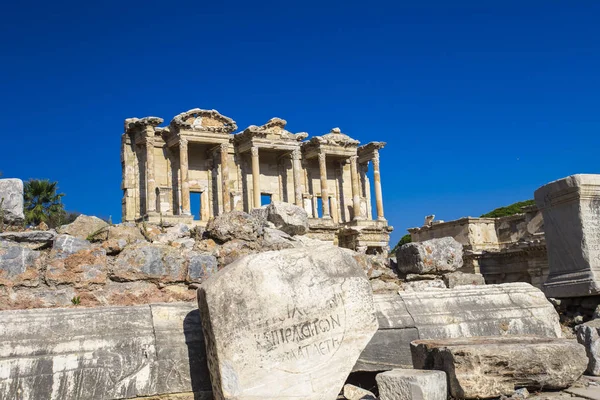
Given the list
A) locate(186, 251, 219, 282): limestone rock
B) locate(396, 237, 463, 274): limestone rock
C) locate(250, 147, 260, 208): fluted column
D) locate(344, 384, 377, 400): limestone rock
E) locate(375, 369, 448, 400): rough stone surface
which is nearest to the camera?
locate(375, 369, 448, 400): rough stone surface

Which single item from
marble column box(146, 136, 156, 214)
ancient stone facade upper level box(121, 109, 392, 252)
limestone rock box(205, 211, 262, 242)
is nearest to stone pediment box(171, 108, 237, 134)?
ancient stone facade upper level box(121, 109, 392, 252)

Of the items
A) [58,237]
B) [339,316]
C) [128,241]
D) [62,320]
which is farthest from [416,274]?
[62,320]

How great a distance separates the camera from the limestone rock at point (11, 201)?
6.19m

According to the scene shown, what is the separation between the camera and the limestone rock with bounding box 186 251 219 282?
20.0ft

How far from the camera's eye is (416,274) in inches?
326

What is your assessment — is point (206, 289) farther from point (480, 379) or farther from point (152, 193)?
point (152, 193)

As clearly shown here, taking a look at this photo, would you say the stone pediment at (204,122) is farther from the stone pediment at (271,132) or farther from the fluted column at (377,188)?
the fluted column at (377,188)

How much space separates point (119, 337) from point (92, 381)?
27cm

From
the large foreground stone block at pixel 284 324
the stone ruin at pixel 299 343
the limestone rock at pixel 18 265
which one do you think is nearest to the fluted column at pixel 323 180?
the limestone rock at pixel 18 265

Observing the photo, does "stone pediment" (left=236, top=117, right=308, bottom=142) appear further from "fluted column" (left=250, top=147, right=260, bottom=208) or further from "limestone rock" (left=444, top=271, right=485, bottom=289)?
"limestone rock" (left=444, top=271, right=485, bottom=289)

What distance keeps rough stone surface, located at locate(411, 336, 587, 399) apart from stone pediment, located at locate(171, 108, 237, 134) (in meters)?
26.1

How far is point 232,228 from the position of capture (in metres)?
7.04

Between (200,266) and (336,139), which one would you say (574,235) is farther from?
(336,139)

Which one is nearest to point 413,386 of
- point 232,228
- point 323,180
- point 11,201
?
point 232,228
